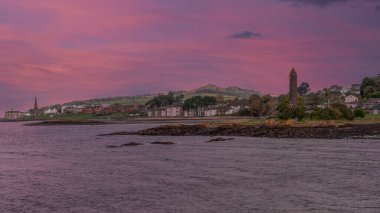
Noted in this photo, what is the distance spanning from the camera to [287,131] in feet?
306

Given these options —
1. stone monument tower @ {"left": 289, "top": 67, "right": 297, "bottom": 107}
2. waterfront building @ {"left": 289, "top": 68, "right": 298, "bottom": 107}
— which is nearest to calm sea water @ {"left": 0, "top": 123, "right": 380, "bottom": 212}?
stone monument tower @ {"left": 289, "top": 67, "right": 297, "bottom": 107}

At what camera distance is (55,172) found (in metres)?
39.0

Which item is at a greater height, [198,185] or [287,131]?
[287,131]

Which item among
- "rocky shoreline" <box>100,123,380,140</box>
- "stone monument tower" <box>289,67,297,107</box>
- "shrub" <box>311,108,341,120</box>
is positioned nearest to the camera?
"rocky shoreline" <box>100,123,380,140</box>

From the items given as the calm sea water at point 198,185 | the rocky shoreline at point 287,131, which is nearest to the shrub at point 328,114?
the rocky shoreline at point 287,131

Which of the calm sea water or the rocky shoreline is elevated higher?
the rocky shoreline

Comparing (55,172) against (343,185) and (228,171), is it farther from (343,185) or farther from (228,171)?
(343,185)

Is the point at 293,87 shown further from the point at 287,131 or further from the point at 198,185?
the point at 198,185

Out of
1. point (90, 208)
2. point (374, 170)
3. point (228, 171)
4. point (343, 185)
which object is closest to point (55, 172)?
point (228, 171)

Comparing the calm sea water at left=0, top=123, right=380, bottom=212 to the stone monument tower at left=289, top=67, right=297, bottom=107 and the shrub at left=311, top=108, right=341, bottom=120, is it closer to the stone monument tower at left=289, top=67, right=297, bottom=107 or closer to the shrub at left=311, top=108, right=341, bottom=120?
the shrub at left=311, top=108, right=341, bottom=120

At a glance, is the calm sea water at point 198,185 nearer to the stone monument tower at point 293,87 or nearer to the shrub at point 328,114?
the shrub at point 328,114

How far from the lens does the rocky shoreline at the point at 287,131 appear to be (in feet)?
264

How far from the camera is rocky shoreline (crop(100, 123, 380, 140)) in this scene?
80438 mm

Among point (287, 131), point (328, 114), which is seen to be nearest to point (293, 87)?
point (328, 114)
